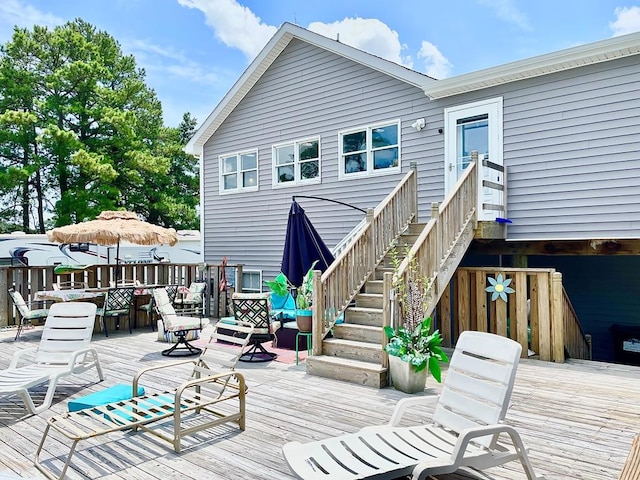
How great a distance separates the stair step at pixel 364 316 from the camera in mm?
6289

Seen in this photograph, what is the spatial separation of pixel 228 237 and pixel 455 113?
272 inches

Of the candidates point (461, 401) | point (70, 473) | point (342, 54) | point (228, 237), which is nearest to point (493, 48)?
point (342, 54)

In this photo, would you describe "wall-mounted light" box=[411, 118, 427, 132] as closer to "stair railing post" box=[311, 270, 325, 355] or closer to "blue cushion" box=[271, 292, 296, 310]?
"blue cushion" box=[271, 292, 296, 310]

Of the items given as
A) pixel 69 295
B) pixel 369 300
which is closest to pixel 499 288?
pixel 369 300

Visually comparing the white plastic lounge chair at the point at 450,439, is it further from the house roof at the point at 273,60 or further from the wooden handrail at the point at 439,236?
the house roof at the point at 273,60

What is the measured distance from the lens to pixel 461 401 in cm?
322

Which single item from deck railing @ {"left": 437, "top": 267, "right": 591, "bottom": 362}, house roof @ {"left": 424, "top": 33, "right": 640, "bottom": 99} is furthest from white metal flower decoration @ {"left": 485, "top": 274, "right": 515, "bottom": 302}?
house roof @ {"left": 424, "top": 33, "right": 640, "bottom": 99}

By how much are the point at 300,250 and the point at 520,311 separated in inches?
135

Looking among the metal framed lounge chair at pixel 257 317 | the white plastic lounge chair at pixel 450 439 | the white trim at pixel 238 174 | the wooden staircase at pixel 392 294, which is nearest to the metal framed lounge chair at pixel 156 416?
the white plastic lounge chair at pixel 450 439

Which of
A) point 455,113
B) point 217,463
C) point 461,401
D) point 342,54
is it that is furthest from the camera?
point 342,54

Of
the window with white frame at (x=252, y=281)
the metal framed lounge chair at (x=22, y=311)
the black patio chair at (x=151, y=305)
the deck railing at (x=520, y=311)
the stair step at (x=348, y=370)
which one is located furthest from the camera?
the window with white frame at (x=252, y=281)

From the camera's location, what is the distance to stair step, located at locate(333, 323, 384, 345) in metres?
6.02

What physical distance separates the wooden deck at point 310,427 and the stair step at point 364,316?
3.32 feet

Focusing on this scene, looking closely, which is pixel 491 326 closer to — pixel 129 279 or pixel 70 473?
pixel 70 473
